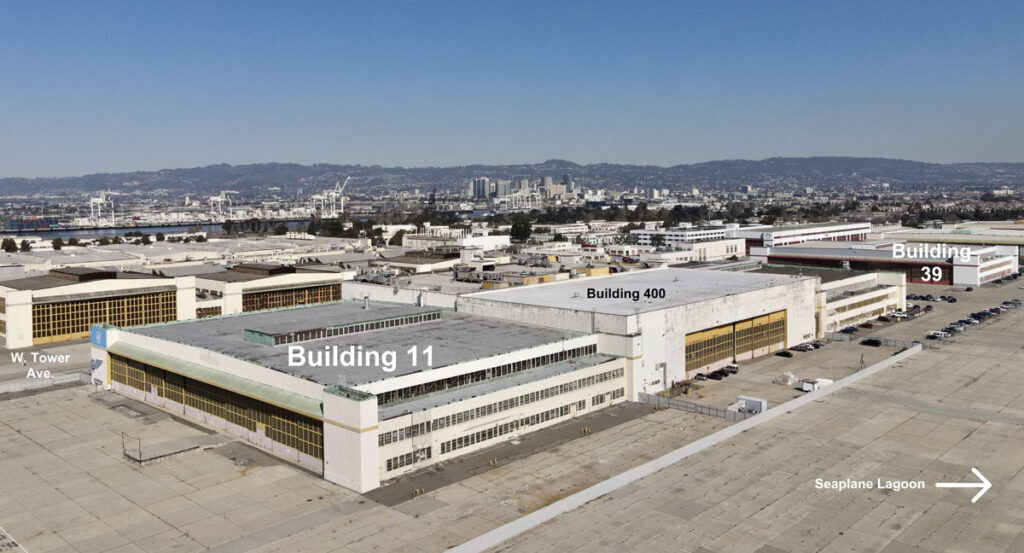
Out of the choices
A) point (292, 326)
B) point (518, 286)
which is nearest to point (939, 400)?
point (518, 286)

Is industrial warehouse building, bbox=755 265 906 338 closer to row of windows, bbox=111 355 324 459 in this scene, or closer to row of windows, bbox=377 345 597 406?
row of windows, bbox=377 345 597 406

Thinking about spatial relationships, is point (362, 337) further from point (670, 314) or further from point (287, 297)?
point (287, 297)

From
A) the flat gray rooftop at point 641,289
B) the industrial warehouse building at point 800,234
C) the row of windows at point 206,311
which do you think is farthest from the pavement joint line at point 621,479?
the industrial warehouse building at point 800,234

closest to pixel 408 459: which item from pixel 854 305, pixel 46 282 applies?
pixel 46 282

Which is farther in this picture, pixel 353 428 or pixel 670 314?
pixel 670 314

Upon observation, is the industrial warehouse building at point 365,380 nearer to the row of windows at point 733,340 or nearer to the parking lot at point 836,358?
the parking lot at point 836,358

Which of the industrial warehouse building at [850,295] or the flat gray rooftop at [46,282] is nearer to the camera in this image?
the industrial warehouse building at [850,295]
